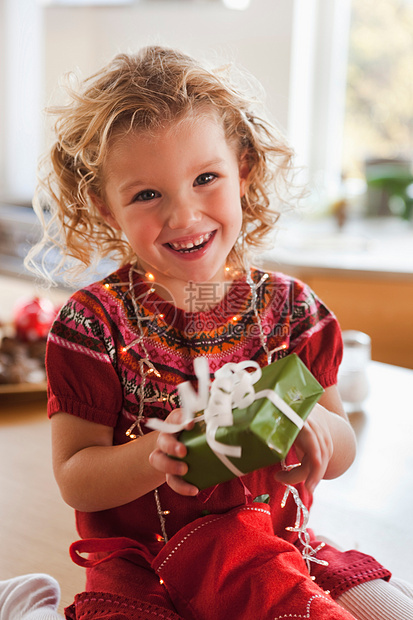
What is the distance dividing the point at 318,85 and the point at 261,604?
2206mm

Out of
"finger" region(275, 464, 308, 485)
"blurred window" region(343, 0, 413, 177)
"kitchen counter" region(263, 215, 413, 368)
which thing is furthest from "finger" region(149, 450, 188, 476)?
"blurred window" region(343, 0, 413, 177)

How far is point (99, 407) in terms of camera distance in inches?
29.3

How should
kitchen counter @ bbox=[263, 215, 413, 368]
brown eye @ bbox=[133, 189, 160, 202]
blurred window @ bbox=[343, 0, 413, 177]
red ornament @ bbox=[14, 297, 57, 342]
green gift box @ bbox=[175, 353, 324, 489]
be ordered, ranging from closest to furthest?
green gift box @ bbox=[175, 353, 324, 489]
brown eye @ bbox=[133, 189, 160, 202]
red ornament @ bbox=[14, 297, 57, 342]
kitchen counter @ bbox=[263, 215, 413, 368]
blurred window @ bbox=[343, 0, 413, 177]

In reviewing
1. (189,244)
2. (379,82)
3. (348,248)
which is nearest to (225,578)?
(189,244)

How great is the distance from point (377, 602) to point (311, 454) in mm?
216

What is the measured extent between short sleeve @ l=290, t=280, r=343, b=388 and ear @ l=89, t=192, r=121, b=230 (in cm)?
A: 24

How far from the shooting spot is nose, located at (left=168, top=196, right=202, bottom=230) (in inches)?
27.5

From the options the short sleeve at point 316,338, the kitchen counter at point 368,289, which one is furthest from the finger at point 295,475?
the kitchen counter at point 368,289

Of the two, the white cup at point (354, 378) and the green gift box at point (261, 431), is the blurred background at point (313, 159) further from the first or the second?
the green gift box at point (261, 431)

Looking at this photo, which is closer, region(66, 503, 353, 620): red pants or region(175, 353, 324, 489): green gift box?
region(175, 353, 324, 489): green gift box

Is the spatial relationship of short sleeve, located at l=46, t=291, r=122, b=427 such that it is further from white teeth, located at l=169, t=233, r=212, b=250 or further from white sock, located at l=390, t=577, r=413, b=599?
white sock, located at l=390, t=577, r=413, b=599

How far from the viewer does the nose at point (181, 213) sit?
70 cm

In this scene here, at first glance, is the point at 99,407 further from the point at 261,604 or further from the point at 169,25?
the point at 169,25

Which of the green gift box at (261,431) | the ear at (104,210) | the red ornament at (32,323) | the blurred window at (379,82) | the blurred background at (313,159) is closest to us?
the green gift box at (261,431)
